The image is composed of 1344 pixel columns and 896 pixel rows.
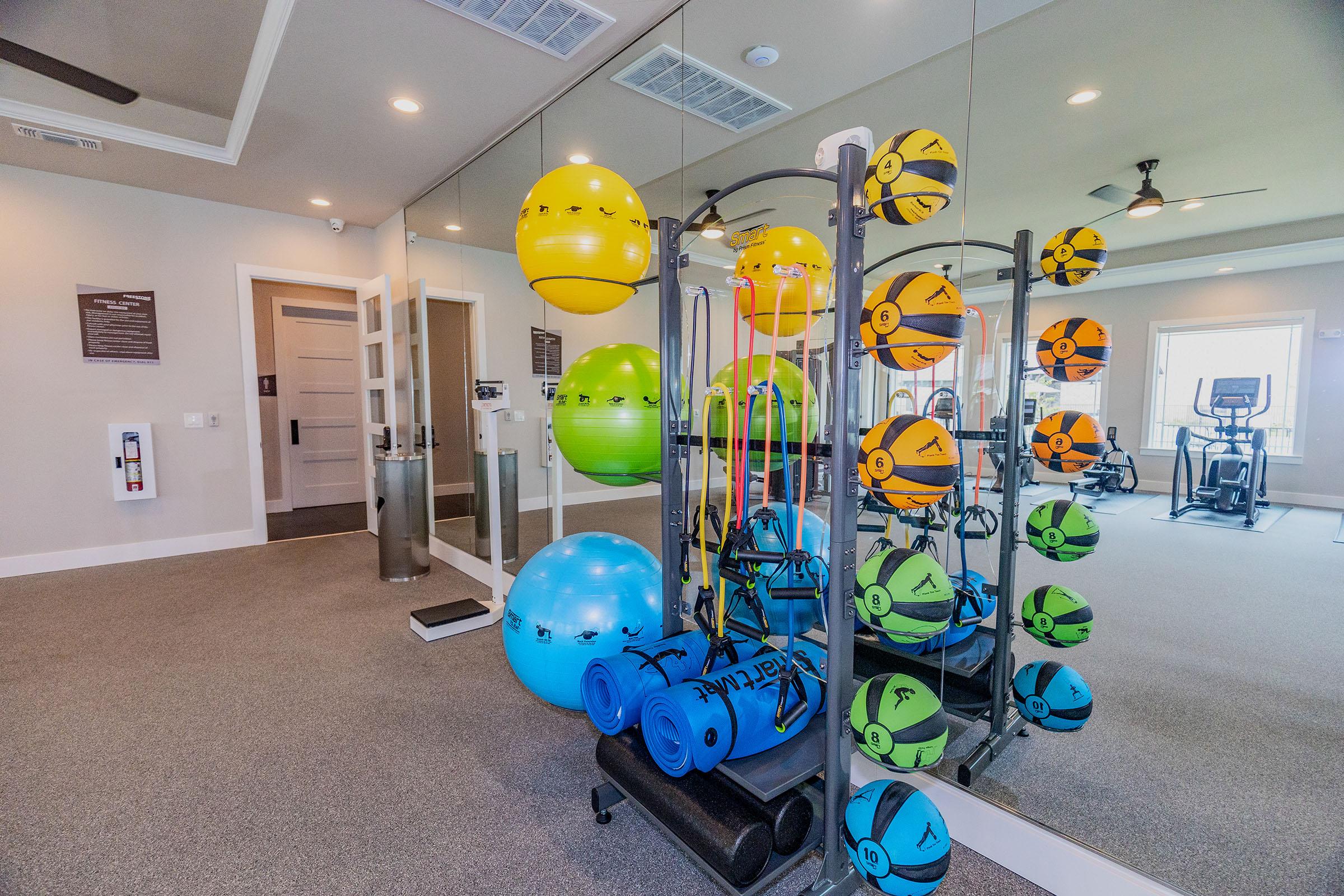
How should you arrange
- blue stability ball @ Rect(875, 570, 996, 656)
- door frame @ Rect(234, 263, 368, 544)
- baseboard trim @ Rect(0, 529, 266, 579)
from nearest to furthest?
blue stability ball @ Rect(875, 570, 996, 656), baseboard trim @ Rect(0, 529, 266, 579), door frame @ Rect(234, 263, 368, 544)

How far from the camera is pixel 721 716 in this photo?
1511mm

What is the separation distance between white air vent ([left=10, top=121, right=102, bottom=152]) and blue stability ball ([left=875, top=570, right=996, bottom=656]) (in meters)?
5.54

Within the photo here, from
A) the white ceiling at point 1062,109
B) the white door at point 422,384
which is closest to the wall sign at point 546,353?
the white ceiling at point 1062,109

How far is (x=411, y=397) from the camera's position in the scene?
4.76 m

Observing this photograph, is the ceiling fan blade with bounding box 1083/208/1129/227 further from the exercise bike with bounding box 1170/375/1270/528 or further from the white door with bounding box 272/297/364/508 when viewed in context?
the white door with bounding box 272/297/364/508

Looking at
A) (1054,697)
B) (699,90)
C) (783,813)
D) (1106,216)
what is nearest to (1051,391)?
(1106,216)

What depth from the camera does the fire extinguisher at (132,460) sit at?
4.54m

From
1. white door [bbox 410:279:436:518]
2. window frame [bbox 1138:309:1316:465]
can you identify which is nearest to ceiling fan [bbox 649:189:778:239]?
window frame [bbox 1138:309:1316:465]

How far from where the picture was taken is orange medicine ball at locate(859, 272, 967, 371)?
1.27 meters

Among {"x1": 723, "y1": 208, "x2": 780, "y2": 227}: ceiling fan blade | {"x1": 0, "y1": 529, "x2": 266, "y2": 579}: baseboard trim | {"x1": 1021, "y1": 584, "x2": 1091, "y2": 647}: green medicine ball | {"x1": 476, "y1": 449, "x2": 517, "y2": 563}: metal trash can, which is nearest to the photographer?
{"x1": 1021, "y1": 584, "x2": 1091, "y2": 647}: green medicine ball

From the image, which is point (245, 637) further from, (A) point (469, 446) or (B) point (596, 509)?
(B) point (596, 509)

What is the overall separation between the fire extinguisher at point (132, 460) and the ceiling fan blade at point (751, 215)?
16.8 feet

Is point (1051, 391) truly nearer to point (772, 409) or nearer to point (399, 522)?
point (772, 409)

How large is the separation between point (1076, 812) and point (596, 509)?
2.40m
